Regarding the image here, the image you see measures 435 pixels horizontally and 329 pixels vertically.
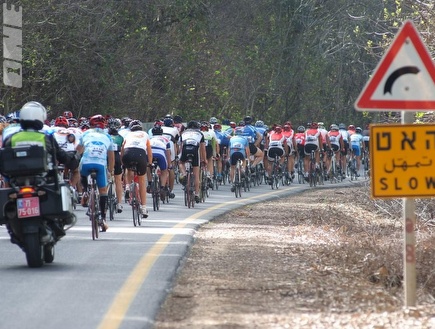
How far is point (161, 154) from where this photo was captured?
25.1 metres

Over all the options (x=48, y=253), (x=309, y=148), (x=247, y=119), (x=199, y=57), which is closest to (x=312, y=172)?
(x=309, y=148)

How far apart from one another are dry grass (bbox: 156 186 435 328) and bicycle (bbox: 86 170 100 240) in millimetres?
1421

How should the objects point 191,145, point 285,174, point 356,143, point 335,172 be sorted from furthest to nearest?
point 356,143, point 335,172, point 285,174, point 191,145

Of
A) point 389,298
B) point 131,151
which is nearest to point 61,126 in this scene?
point 131,151

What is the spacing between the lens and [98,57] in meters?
43.5

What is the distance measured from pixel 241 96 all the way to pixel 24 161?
45986 mm

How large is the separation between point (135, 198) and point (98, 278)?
7555 mm

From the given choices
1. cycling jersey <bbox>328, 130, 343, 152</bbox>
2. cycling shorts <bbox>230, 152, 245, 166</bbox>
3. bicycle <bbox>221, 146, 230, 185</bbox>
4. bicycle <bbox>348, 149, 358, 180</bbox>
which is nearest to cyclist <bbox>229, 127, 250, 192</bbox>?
cycling shorts <bbox>230, 152, 245, 166</bbox>

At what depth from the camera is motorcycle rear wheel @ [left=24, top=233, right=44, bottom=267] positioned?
13258mm

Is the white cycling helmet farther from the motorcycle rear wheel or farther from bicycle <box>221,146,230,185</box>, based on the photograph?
bicycle <box>221,146,230,185</box>

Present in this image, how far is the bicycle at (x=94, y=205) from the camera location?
17.1 metres

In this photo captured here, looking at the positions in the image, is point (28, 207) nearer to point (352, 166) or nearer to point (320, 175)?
point (320, 175)

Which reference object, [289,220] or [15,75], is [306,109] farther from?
[289,220]

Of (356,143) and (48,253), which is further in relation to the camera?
(356,143)
